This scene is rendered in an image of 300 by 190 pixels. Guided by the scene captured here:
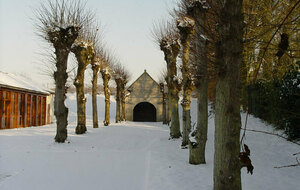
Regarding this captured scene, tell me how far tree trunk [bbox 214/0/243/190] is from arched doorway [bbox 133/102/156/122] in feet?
108

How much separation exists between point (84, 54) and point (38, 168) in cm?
929

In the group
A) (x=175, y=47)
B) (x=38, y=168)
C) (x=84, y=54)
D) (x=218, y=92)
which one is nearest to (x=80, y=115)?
(x=84, y=54)

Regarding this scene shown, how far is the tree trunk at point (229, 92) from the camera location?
3.70 m

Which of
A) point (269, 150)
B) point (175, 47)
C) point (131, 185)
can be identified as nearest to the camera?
point (131, 185)

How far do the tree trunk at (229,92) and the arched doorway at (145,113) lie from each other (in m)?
33.1

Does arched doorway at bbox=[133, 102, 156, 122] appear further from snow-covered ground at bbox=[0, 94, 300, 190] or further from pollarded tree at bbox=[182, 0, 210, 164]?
pollarded tree at bbox=[182, 0, 210, 164]

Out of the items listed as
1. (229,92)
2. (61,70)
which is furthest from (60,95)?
(229,92)

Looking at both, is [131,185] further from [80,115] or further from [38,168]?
[80,115]

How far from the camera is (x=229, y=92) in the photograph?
3750mm

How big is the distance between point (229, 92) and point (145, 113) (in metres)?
33.5

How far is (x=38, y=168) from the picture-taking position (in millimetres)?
6230

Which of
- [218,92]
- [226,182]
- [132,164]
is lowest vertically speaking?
[132,164]

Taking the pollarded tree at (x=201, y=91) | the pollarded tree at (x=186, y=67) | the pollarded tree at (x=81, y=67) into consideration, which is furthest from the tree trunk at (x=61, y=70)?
the pollarded tree at (x=201, y=91)

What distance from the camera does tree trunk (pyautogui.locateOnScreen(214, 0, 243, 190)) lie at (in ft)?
12.1
